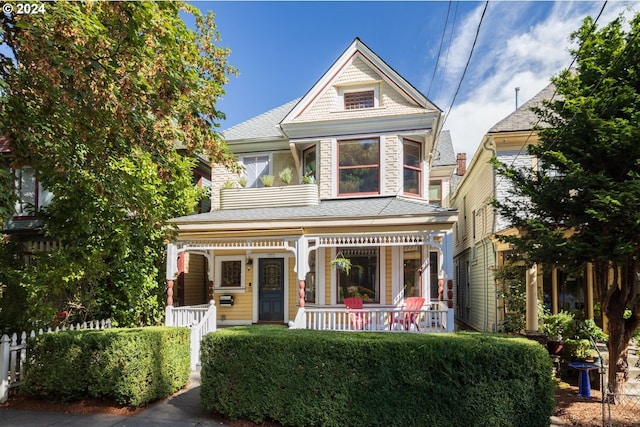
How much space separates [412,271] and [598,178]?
6.61 meters

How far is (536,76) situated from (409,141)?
4.70 meters

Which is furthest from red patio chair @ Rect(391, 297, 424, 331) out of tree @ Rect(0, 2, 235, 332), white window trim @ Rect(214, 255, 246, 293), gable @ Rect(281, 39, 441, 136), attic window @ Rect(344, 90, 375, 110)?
attic window @ Rect(344, 90, 375, 110)

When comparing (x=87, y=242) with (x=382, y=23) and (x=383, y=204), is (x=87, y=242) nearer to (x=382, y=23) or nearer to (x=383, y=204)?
(x=383, y=204)

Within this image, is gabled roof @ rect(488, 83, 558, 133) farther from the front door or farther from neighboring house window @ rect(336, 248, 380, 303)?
the front door

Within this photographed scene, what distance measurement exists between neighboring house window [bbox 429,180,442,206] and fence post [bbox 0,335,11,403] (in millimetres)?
16215

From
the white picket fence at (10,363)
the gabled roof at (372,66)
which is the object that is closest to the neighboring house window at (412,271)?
the gabled roof at (372,66)

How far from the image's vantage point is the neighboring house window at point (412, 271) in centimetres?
1199

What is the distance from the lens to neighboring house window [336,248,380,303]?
39.4 feet

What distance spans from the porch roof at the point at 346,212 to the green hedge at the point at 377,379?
A: 4.47 meters

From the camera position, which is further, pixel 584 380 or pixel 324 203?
pixel 324 203

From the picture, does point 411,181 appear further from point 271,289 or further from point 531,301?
point 271,289

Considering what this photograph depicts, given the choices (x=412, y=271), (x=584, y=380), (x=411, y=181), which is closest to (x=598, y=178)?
(x=584, y=380)

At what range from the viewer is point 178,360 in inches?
280

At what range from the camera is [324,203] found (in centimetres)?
1234
